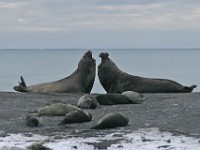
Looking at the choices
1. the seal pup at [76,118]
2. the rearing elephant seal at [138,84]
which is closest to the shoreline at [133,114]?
the seal pup at [76,118]

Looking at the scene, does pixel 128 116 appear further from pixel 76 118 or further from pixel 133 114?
pixel 76 118

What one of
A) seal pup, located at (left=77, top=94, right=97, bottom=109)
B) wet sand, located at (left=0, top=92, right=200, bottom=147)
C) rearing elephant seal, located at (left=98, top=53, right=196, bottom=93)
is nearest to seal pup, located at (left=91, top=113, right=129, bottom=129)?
wet sand, located at (left=0, top=92, right=200, bottom=147)

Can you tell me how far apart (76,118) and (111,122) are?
717 mm

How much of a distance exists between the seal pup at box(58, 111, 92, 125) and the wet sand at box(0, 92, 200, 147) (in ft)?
0.31

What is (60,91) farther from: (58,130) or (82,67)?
(58,130)

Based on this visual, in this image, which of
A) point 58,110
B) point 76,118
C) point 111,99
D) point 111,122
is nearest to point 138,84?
point 111,99

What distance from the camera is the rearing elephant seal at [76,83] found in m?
14.3

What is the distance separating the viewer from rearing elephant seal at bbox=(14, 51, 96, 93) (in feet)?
47.0

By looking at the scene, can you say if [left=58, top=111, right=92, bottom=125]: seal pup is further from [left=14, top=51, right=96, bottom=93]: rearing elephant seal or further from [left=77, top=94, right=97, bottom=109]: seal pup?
[left=14, top=51, right=96, bottom=93]: rearing elephant seal

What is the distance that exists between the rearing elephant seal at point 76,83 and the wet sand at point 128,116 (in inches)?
73.3

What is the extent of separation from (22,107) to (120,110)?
1.98 meters

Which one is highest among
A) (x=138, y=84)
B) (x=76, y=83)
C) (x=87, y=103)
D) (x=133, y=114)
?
(x=76, y=83)

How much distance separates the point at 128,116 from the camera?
8.94 metres

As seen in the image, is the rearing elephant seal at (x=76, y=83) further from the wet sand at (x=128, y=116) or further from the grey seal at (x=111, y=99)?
the grey seal at (x=111, y=99)
